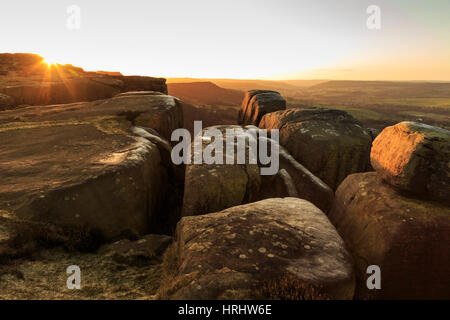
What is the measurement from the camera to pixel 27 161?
22.2 feet

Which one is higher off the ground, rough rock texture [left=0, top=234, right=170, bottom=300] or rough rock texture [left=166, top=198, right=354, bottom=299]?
rough rock texture [left=166, top=198, right=354, bottom=299]

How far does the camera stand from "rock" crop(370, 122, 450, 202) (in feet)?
16.4

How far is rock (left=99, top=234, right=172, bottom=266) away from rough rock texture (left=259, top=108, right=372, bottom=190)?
24.5 feet

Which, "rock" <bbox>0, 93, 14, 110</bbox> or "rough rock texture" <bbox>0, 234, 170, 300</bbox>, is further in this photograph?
"rock" <bbox>0, 93, 14, 110</bbox>

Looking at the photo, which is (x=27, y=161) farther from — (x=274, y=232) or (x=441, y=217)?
(x=441, y=217)

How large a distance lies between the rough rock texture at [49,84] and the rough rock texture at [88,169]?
17.4 feet

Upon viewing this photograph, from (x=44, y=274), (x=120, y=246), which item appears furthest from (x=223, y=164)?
(x=44, y=274)

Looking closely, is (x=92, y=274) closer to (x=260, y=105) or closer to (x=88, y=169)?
(x=88, y=169)

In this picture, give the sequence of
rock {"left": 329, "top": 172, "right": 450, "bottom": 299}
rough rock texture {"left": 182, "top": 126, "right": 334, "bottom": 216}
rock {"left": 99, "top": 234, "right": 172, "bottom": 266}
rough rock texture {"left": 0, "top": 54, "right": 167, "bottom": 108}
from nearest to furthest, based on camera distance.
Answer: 1. rock {"left": 329, "top": 172, "right": 450, "bottom": 299}
2. rock {"left": 99, "top": 234, "right": 172, "bottom": 266}
3. rough rock texture {"left": 182, "top": 126, "right": 334, "bottom": 216}
4. rough rock texture {"left": 0, "top": 54, "right": 167, "bottom": 108}

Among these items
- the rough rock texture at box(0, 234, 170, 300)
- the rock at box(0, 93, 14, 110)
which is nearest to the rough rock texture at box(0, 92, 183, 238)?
the rough rock texture at box(0, 234, 170, 300)

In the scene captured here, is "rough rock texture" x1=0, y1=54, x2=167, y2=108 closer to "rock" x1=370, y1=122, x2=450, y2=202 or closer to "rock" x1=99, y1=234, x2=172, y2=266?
"rock" x1=99, y1=234, x2=172, y2=266

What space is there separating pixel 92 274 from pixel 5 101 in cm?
1618

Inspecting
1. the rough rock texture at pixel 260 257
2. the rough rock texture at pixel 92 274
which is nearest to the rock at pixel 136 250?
the rough rock texture at pixel 92 274

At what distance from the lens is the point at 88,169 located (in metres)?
6.20
